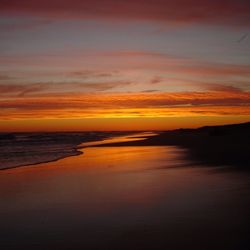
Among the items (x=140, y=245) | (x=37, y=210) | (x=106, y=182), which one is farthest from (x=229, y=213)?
(x=106, y=182)

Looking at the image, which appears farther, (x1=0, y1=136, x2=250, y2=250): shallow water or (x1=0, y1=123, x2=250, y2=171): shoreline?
(x1=0, y1=123, x2=250, y2=171): shoreline

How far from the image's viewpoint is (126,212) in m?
9.55

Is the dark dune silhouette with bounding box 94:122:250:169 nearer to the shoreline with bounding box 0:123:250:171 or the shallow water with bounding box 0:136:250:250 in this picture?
the shoreline with bounding box 0:123:250:171

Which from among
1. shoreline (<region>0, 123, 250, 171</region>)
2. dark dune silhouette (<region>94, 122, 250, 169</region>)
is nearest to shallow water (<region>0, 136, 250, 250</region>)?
shoreline (<region>0, 123, 250, 171</region>)

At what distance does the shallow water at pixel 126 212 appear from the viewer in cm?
731

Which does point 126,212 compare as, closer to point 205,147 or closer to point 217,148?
point 217,148

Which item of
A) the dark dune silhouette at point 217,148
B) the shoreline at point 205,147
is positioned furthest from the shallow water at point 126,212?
the dark dune silhouette at point 217,148

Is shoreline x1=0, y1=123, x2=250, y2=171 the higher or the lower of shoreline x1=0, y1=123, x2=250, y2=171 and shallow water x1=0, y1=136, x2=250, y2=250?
the higher

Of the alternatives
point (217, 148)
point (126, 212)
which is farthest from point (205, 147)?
point (126, 212)

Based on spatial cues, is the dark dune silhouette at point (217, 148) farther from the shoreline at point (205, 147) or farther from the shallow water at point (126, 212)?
the shallow water at point (126, 212)

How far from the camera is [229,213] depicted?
9125 mm

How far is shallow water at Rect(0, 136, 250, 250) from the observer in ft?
24.0

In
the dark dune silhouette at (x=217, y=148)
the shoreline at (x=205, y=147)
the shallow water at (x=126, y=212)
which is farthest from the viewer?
the shoreline at (x=205, y=147)

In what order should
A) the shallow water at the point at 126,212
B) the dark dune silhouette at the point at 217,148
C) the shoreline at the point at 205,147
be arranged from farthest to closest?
1. the shoreline at the point at 205,147
2. the dark dune silhouette at the point at 217,148
3. the shallow water at the point at 126,212
